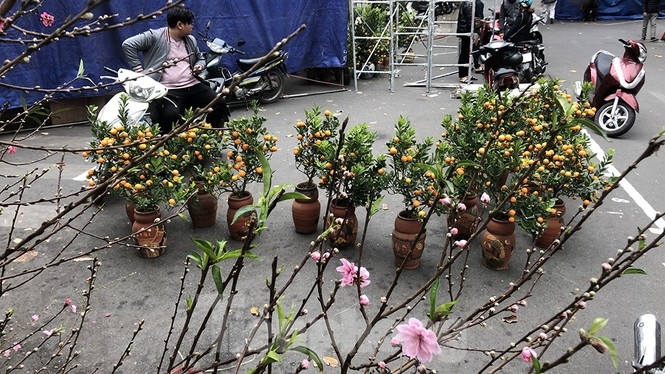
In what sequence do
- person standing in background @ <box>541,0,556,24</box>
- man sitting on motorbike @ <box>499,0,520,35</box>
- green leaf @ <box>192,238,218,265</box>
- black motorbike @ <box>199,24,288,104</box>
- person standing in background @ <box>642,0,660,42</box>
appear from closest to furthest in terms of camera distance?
green leaf @ <box>192,238,218,265</box>
black motorbike @ <box>199,24,288,104</box>
man sitting on motorbike @ <box>499,0,520,35</box>
person standing in background @ <box>642,0,660,42</box>
person standing in background @ <box>541,0,556,24</box>

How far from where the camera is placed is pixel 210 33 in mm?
8891

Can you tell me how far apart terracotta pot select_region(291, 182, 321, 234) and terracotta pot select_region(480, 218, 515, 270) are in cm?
143

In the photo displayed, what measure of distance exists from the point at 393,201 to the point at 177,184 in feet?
7.42

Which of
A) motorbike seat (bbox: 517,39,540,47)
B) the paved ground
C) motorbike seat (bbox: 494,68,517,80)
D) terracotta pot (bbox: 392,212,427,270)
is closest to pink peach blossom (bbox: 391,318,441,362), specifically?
the paved ground

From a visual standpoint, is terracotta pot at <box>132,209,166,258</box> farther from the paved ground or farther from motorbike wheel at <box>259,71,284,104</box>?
motorbike wheel at <box>259,71,284,104</box>

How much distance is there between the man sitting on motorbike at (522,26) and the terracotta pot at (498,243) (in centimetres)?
661

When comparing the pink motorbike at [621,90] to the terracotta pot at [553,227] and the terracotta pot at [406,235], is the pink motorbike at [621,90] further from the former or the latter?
the terracotta pot at [406,235]

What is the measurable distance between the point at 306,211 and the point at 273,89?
18.1 ft

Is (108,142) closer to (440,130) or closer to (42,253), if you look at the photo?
(42,253)

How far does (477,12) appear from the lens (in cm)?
1204

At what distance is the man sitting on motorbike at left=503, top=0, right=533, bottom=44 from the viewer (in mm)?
9438

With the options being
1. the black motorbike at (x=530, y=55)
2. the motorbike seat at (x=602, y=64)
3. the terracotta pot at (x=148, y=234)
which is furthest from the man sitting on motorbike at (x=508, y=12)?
the terracotta pot at (x=148, y=234)

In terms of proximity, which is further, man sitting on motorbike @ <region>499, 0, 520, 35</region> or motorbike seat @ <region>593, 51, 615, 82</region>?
man sitting on motorbike @ <region>499, 0, 520, 35</region>

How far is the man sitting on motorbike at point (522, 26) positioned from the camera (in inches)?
372
